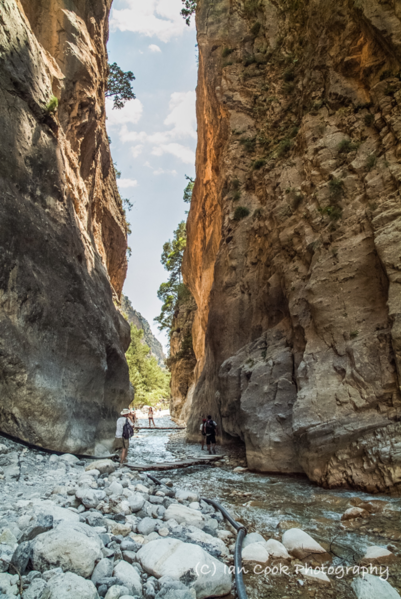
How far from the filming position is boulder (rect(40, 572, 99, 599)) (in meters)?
2.34

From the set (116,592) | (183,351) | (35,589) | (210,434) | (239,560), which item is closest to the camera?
(35,589)

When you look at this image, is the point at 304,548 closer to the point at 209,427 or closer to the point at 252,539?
the point at 252,539

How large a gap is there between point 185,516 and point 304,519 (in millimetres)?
1783

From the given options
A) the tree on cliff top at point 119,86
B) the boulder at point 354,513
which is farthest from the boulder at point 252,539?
the tree on cliff top at point 119,86

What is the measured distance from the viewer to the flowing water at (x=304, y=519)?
313 cm

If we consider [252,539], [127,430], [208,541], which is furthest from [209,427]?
[208,541]

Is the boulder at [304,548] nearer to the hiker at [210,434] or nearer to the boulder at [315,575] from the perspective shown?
the boulder at [315,575]

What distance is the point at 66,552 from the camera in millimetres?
2824

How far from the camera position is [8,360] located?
738 centimetres

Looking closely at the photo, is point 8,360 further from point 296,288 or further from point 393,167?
point 393,167

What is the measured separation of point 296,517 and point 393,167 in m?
7.78

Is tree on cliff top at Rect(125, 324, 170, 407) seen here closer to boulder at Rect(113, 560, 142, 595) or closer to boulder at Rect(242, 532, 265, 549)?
boulder at Rect(242, 532, 265, 549)

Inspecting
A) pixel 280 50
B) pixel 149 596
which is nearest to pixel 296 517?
pixel 149 596

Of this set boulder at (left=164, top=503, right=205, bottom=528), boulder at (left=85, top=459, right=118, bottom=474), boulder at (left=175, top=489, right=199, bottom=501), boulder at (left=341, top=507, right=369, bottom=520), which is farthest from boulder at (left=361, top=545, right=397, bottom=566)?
boulder at (left=85, top=459, right=118, bottom=474)
